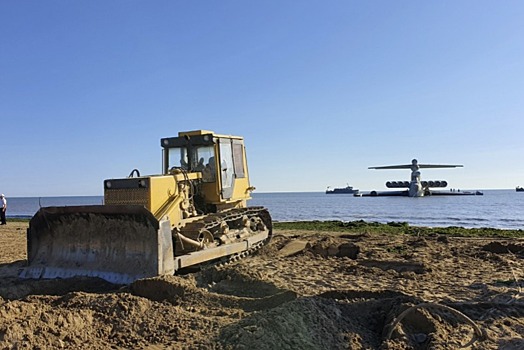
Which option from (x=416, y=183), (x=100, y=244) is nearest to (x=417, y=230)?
(x=100, y=244)

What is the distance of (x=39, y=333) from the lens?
5.31 m

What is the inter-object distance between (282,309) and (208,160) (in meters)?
6.28

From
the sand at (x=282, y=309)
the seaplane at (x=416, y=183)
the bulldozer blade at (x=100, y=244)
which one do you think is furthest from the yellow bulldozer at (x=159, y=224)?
the seaplane at (x=416, y=183)

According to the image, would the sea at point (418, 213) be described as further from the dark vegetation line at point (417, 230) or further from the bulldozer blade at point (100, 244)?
the dark vegetation line at point (417, 230)

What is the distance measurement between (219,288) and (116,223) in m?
2.33

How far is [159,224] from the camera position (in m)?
8.38

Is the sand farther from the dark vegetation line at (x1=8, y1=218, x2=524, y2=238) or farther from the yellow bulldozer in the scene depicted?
the dark vegetation line at (x1=8, y1=218, x2=524, y2=238)

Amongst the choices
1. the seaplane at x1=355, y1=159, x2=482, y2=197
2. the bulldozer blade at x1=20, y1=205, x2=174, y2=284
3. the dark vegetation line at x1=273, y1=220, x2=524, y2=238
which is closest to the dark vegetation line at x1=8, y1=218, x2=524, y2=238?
the dark vegetation line at x1=273, y1=220, x2=524, y2=238

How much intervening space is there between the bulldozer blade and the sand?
388 mm

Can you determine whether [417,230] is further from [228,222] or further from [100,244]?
[100,244]

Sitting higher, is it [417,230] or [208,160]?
[208,160]

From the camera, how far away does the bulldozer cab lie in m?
11.4

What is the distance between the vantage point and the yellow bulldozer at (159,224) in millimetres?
8641

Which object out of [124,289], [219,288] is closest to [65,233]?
[124,289]
